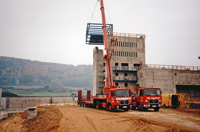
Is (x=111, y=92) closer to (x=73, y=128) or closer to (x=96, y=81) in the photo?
(x=73, y=128)

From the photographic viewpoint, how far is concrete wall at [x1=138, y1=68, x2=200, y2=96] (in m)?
46.4

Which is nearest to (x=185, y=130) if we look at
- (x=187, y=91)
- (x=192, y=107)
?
(x=192, y=107)

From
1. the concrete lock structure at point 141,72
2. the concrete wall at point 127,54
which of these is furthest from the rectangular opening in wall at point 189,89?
the concrete wall at point 127,54

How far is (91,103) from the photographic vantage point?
91.4 feet

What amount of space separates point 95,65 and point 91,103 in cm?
3298

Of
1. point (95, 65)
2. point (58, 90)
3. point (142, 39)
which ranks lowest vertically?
point (58, 90)

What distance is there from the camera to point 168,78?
46.8 meters

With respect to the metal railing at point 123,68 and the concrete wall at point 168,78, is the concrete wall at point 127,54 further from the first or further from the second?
the concrete wall at point 168,78

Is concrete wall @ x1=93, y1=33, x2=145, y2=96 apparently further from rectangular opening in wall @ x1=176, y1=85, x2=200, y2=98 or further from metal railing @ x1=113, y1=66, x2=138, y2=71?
rectangular opening in wall @ x1=176, y1=85, x2=200, y2=98

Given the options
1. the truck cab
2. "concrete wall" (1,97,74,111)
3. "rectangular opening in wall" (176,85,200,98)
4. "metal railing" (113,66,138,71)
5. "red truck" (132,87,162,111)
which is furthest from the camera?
"metal railing" (113,66,138,71)

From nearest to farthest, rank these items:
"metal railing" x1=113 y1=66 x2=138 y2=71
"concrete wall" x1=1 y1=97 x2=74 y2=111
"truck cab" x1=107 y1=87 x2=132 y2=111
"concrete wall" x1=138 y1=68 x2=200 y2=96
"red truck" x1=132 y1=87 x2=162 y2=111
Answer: "truck cab" x1=107 y1=87 x2=132 y2=111, "red truck" x1=132 y1=87 x2=162 y2=111, "concrete wall" x1=138 y1=68 x2=200 y2=96, "concrete wall" x1=1 y1=97 x2=74 y2=111, "metal railing" x1=113 y1=66 x2=138 y2=71

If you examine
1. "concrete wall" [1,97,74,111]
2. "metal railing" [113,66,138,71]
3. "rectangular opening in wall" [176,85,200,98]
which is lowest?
"concrete wall" [1,97,74,111]

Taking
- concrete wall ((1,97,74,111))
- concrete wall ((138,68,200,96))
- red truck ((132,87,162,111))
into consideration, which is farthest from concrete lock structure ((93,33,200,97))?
red truck ((132,87,162,111))

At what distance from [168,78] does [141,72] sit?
22.3ft
